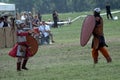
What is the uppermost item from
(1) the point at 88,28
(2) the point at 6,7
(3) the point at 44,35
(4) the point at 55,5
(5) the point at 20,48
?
(1) the point at 88,28

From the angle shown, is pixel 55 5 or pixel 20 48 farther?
pixel 55 5

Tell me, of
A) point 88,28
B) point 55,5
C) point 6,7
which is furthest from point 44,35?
point 55,5

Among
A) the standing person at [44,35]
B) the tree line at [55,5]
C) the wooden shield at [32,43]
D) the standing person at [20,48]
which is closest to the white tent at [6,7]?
the standing person at [44,35]

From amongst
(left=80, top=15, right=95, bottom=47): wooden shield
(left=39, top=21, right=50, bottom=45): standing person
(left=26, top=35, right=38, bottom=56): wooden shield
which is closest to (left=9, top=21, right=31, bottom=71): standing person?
(left=26, top=35, right=38, bottom=56): wooden shield

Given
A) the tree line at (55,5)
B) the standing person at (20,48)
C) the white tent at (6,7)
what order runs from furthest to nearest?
1. the tree line at (55,5)
2. the white tent at (6,7)
3. the standing person at (20,48)

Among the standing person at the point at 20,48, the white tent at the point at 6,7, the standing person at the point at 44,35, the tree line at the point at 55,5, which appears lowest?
the tree line at the point at 55,5

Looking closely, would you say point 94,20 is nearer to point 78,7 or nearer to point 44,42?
point 44,42

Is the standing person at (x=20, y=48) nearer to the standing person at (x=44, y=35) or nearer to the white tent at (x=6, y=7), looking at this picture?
the standing person at (x=44, y=35)

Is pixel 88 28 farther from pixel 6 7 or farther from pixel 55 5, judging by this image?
pixel 55 5

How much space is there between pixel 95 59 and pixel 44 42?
11.7 metres

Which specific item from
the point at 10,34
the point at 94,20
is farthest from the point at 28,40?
the point at 10,34

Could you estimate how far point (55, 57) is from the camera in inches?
730

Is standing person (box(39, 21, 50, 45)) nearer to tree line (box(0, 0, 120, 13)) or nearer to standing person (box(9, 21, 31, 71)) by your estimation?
standing person (box(9, 21, 31, 71))

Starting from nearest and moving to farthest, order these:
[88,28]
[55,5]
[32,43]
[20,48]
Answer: [20,48], [88,28], [32,43], [55,5]
